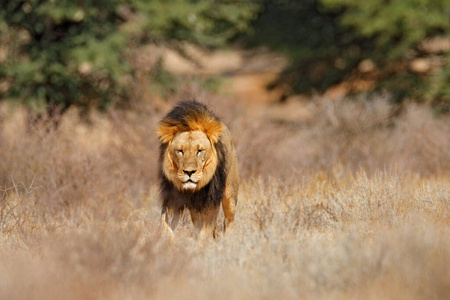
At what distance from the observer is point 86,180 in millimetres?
8812

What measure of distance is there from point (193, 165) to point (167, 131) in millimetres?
459

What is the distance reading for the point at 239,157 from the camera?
1120 centimetres

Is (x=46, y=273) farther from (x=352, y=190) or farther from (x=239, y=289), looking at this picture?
(x=352, y=190)

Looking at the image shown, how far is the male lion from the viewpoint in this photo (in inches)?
249

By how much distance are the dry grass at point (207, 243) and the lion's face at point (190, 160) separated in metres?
0.51

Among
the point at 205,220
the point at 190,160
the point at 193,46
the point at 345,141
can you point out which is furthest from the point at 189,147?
the point at 193,46

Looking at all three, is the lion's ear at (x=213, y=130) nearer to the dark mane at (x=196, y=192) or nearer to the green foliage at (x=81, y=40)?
the dark mane at (x=196, y=192)

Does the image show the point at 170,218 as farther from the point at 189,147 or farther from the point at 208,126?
the point at 208,126

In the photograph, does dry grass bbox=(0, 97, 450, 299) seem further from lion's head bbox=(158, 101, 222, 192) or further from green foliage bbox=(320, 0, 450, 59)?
green foliage bbox=(320, 0, 450, 59)

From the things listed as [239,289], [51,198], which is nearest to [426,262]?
[239,289]

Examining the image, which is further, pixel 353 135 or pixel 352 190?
pixel 353 135

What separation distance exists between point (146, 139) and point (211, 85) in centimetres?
542

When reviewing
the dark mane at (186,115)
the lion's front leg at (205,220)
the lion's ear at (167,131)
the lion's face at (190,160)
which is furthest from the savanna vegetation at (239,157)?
the dark mane at (186,115)

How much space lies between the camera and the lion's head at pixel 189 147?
6309 mm
